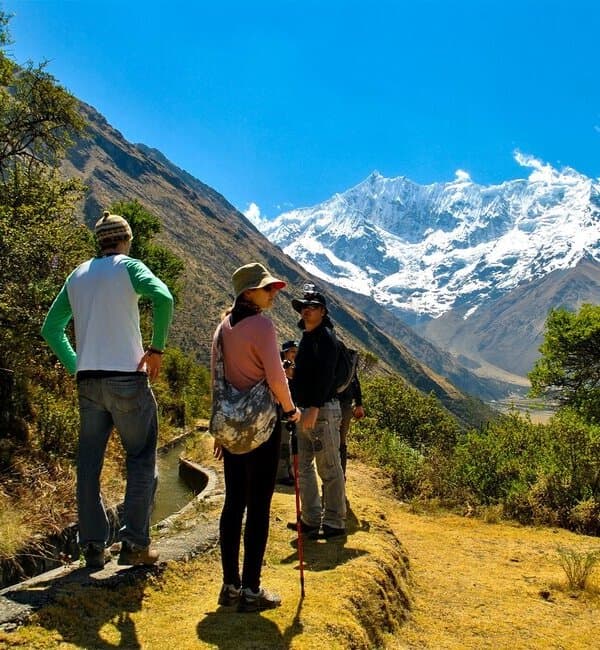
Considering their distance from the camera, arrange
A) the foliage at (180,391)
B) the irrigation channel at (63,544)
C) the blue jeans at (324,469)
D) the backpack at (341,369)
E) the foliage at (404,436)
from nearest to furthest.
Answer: the blue jeans at (324,469) < the backpack at (341,369) < the irrigation channel at (63,544) < the foliage at (404,436) < the foliage at (180,391)

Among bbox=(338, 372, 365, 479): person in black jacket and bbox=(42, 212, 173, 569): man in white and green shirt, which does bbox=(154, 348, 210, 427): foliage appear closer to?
bbox=(338, 372, 365, 479): person in black jacket

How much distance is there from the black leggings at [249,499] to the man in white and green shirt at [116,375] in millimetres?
678

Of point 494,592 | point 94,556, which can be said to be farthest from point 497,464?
point 94,556

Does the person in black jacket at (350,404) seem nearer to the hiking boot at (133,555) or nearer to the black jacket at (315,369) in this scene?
the black jacket at (315,369)

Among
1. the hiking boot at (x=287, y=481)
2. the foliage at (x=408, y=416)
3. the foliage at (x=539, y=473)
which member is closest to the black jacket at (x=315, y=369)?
the hiking boot at (x=287, y=481)

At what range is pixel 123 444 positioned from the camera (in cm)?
420

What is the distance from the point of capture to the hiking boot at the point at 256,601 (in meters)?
3.89

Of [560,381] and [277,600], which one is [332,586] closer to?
[277,600]

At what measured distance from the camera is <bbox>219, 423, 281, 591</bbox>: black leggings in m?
3.99

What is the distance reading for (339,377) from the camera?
6.01 metres

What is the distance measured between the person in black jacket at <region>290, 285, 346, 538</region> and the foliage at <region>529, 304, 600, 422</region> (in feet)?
78.5

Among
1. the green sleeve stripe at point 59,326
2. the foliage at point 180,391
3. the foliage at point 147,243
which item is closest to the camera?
the green sleeve stripe at point 59,326

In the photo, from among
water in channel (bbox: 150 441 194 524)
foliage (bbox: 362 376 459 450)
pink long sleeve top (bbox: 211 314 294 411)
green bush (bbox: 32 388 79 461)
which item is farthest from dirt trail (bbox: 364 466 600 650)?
foliage (bbox: 362 376 459 450)

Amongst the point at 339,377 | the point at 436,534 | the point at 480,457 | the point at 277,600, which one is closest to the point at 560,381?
the point at 480,457
